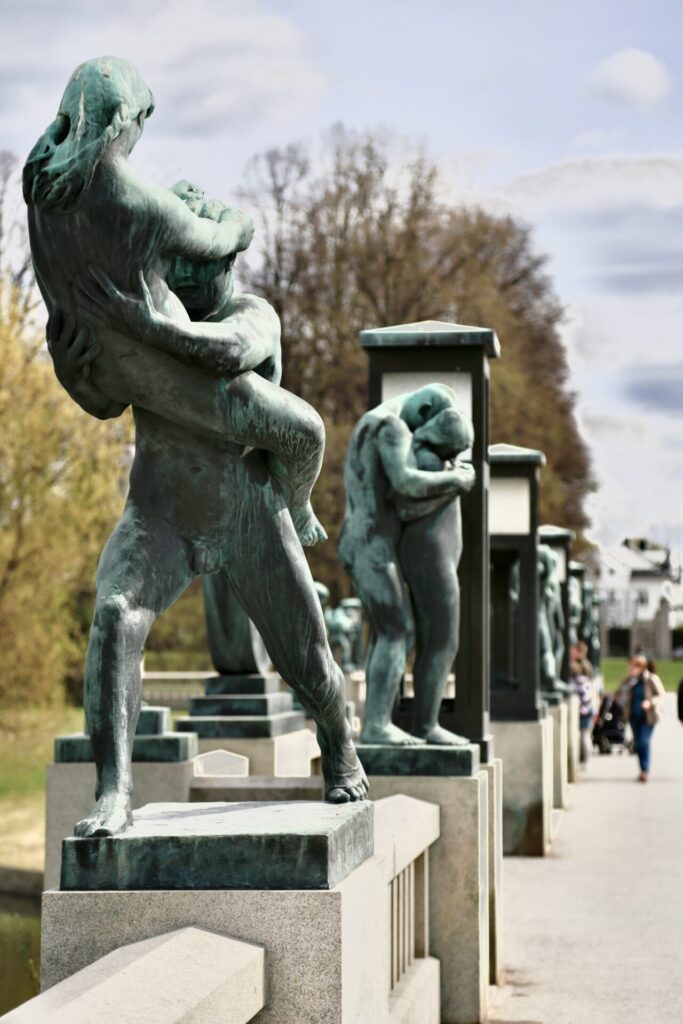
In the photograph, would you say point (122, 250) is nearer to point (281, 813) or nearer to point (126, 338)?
point (126, 338)

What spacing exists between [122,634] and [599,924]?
5568 mm

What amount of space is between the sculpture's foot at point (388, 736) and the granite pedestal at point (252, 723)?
3.28 m

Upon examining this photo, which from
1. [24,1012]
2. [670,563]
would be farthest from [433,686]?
[670,563]

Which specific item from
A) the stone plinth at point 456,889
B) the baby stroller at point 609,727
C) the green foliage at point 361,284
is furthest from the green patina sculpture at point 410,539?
the green foliage at point 361,284

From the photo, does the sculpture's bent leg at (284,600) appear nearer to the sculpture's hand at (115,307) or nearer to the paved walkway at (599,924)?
the sculpture's hand at (115,307)

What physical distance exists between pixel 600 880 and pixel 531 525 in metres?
3.28

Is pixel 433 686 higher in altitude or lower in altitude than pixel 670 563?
lower

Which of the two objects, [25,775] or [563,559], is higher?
[563,559]

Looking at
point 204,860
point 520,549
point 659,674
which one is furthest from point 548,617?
point 659,674

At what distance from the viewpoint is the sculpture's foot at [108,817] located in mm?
4301

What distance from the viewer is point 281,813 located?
4793mm

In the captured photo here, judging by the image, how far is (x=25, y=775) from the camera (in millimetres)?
22000

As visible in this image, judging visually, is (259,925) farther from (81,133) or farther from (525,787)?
(525,787)

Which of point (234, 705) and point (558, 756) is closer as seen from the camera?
point (234, 705)
